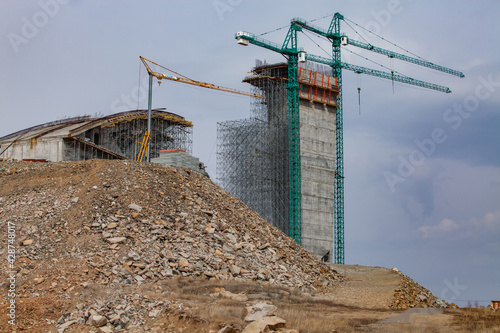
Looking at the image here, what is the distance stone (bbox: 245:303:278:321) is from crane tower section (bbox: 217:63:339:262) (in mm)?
53320

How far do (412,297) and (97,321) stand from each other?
785 inches

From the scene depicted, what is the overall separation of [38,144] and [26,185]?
25435 mm

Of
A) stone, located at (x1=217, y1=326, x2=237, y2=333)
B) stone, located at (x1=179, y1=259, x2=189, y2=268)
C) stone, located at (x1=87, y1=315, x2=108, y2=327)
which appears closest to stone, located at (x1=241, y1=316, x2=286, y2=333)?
stone, located at (x1=217, y1=326, x2=237, y2=333)

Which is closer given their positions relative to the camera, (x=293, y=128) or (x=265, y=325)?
(x=265, y=325)

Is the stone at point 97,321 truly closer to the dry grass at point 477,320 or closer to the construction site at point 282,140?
the dry grass at point 477,320

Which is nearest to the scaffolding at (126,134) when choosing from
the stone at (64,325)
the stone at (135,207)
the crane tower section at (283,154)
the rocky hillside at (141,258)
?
the crane tower section at (283,154)

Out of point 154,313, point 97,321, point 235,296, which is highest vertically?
point 235,296

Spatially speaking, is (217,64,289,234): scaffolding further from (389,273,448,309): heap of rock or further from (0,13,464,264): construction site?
(389,273,448,309): heap of rock

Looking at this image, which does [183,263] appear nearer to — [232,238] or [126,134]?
[232,238]

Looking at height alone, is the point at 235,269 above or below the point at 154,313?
above

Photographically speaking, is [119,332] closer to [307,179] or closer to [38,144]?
[38,144]

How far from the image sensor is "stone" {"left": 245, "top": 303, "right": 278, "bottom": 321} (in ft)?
69.6

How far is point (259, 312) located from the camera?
21.5 m

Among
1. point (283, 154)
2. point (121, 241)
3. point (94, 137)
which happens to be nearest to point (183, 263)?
point (121, 241)
